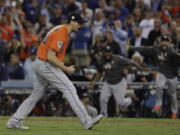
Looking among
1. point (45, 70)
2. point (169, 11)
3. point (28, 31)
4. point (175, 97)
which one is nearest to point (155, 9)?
point (169, 11)

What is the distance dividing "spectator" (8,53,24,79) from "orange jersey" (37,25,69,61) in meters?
6.57

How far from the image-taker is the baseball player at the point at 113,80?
48.7ft

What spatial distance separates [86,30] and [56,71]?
8589mm

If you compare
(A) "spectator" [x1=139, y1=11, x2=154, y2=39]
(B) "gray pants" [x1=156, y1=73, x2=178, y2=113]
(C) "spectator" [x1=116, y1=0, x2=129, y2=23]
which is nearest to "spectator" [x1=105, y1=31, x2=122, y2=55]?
(B) "gray pants" [x1=156, y1=73, x2=178, y2=113]

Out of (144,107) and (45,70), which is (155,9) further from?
(45,70)

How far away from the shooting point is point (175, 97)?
1434cm

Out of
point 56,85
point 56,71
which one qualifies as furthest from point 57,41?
point 56,85

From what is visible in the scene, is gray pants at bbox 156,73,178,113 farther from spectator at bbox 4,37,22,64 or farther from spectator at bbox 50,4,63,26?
spectator at bbox 50,4,63,26

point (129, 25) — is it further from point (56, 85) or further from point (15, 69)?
point (56, 85)

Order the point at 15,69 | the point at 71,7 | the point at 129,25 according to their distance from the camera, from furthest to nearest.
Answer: the point at 71,7 < the point at 129,25 < the point at 15,69

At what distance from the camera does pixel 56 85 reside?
9.61m

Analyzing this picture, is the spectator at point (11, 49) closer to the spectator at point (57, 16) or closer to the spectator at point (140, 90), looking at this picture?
the spectator at point (57, 16)

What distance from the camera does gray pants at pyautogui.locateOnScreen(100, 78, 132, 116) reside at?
582 inches

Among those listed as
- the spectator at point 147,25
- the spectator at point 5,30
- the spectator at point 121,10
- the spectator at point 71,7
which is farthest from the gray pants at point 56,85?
the spectator at point 71,7
